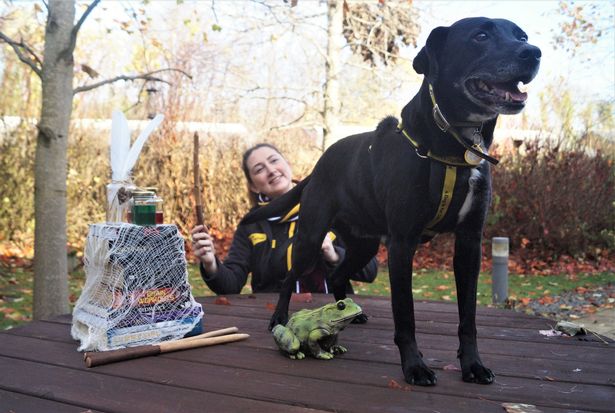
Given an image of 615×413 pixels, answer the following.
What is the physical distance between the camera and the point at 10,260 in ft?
25.9

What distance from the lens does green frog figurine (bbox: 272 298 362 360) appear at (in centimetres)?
202

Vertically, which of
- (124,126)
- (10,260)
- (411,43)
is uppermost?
(411,43)

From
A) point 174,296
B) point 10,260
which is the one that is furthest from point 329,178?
point 10,260

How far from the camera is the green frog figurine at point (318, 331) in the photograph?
2021mm

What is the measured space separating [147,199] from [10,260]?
679 centimetres

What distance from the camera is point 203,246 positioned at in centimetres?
296

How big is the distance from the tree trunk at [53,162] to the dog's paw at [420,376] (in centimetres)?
307

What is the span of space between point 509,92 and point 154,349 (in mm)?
1546

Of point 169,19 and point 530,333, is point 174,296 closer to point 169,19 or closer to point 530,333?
point 530,333

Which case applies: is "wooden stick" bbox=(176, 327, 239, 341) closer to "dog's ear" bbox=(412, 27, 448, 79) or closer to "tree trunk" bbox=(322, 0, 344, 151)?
"dog's ear" bbox=(412, 27, 448, 79)

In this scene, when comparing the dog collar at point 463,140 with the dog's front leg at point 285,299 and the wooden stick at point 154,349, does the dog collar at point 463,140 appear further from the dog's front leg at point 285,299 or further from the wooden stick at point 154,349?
the wooden stick at point 154,349

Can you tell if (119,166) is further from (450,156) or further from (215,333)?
(450,156)

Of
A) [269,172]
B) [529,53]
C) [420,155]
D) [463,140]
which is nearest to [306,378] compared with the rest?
[420,155]

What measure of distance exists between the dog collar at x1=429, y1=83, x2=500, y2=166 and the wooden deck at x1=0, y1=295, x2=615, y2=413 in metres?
0.74
